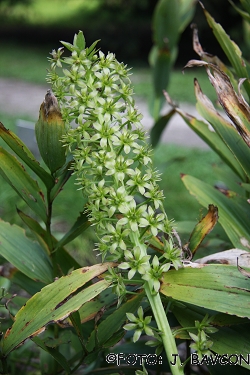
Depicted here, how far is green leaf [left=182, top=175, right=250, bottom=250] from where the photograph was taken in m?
0.96

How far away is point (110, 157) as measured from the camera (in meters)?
0.67

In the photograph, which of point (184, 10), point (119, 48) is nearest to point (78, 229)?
point (184, 10)

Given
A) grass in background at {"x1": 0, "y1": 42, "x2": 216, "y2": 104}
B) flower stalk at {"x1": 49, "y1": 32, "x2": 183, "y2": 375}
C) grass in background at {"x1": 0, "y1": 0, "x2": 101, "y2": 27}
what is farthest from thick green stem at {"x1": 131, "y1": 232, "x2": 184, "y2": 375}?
grass in background at {"x1": 0, "y1": 0, "x2": 101, "y2": 27}

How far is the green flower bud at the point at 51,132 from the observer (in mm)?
736

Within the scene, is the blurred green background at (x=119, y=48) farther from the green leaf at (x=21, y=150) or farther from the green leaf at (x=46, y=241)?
the green leaf at (x=21, y=150)

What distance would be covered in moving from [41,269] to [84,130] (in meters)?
0.36

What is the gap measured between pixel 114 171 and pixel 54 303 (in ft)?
0.69

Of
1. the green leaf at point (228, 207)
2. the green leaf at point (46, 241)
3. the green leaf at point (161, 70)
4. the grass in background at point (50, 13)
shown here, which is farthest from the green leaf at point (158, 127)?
the grass in background at point (50, 13)

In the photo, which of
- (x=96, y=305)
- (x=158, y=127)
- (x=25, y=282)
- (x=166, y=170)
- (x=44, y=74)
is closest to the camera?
(x=96, y=305)

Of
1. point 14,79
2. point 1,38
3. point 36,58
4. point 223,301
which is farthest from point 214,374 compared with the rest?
point 1,38

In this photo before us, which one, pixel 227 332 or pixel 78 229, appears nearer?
pixel 227 332

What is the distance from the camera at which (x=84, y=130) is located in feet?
2.31

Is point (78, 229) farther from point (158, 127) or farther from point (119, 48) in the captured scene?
point (119, 48)

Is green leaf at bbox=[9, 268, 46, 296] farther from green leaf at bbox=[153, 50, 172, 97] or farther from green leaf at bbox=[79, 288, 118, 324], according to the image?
green leaf at bbox=[153, 50, 172, 97]
